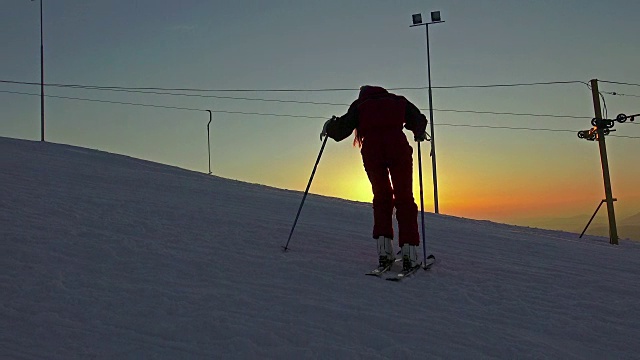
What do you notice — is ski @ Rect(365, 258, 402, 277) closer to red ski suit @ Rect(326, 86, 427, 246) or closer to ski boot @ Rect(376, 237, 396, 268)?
ski boot @ Rect(376, 237, 396, 268)

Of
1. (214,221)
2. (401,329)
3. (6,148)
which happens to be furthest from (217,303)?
(6,148)

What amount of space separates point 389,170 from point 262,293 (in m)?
2.40

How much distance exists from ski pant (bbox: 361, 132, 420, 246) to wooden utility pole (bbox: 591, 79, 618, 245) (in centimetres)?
1336

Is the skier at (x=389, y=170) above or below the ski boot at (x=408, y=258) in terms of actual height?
above

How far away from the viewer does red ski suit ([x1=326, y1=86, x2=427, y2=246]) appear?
270 inches

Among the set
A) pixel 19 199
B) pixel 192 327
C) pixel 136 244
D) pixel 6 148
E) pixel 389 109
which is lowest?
pixel 192 327

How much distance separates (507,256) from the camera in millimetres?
9008

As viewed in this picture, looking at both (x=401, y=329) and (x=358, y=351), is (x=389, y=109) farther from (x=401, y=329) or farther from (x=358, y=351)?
(x=358, y=351)

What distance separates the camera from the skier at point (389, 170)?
22.5ft

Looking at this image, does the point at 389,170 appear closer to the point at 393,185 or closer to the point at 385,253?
the point at 393,185

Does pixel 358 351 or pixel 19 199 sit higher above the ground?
pixel 19 199

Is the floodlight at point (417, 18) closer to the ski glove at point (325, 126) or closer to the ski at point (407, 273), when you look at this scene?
the ski glove at point (325, 126)

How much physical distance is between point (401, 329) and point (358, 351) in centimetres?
65

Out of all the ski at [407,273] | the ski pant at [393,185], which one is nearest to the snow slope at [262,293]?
the ski at [407,273]
